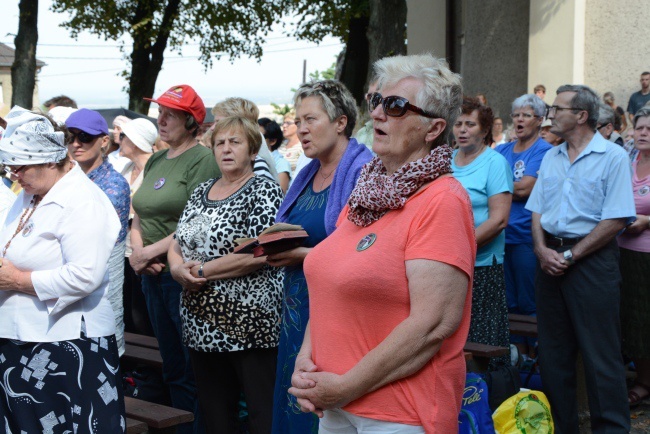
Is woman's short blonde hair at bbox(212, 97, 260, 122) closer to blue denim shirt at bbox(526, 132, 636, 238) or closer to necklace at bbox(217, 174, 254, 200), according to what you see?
necklace at bbox(217, 174, 254, 200)

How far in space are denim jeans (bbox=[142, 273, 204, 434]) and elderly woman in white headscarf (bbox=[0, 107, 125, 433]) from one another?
1.41 m

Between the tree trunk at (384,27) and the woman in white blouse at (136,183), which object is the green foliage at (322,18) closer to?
the tree trunk at (384,27)

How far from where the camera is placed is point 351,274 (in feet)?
8.79

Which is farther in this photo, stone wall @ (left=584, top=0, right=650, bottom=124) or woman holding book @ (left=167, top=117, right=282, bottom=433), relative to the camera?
stone wall @ (left=584, top=0, right=650, bottom=124)

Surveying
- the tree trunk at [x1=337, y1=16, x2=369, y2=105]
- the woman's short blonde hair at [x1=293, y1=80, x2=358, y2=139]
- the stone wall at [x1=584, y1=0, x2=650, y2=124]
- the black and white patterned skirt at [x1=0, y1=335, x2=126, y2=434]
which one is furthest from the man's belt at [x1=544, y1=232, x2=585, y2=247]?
the tree trunk at [x1=337, y1=16, x2=369, y2=105]

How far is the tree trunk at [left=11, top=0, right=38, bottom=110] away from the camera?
1903cm

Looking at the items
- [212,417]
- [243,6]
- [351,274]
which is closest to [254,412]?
[212,417]

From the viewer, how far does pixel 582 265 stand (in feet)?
16.4

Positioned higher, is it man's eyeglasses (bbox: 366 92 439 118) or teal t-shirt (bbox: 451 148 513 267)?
man's eyeglasses (bbox: 366 92 439 118)

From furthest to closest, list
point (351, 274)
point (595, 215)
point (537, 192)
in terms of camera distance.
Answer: point (537, 192) → point (595, 215) → point (351, 274)

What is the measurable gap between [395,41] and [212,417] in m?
11.7

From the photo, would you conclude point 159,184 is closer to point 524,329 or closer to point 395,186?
point 524,329

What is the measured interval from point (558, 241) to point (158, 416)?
264 centimetres

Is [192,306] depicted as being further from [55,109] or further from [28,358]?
[55,109]
